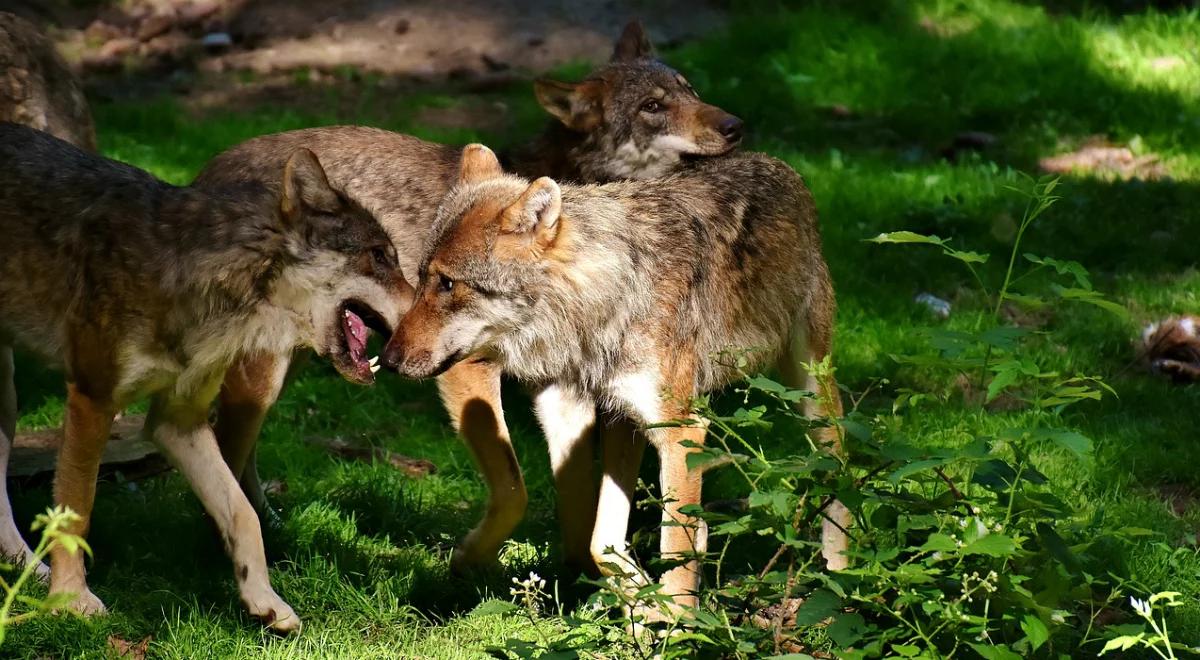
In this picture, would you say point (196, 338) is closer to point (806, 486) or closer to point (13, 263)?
point (13, 263)

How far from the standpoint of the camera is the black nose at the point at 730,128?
7.15 meters

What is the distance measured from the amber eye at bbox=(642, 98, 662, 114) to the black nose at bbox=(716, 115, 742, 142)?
318mm

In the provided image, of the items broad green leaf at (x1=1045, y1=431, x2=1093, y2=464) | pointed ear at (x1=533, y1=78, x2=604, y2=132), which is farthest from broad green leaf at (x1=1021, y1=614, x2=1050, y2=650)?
pointed ear at (x1=533, y1=78, x2=604, y2=132)

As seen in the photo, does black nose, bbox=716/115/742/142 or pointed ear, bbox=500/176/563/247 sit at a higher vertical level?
pointed ear, bbox=500/176/563/247

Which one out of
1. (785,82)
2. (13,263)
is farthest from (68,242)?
(785,82)

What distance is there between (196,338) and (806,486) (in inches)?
97.0

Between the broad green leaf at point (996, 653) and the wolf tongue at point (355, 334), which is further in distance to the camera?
the wolf tongue at point (355, 334)

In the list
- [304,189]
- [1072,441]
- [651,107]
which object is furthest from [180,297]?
[1072,441]

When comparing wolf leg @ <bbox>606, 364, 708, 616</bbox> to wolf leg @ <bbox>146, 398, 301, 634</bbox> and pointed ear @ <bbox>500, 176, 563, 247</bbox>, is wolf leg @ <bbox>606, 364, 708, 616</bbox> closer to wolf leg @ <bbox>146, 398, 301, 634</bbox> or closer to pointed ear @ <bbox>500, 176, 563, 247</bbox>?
pointed ear @ <bbox>500, 176, 563, 247</bbox>

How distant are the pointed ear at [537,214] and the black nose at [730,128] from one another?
2.07 meters

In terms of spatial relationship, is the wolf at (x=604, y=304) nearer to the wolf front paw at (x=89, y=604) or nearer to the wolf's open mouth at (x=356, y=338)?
the wolf's open mouth at (x=356, y=338)

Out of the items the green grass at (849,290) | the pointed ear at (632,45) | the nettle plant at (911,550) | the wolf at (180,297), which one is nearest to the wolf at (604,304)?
the wolf at (180,297)

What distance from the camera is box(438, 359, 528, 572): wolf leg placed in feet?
19.5

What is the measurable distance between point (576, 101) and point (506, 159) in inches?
18.2
